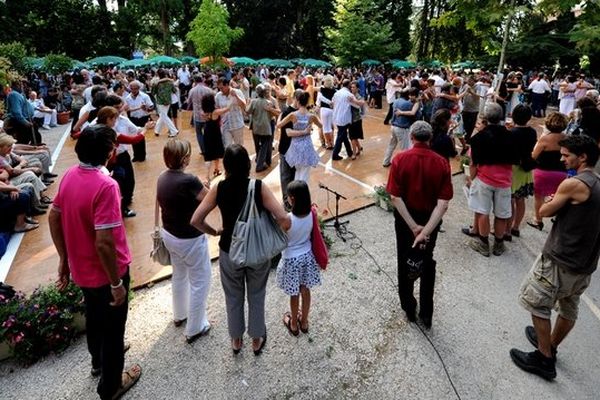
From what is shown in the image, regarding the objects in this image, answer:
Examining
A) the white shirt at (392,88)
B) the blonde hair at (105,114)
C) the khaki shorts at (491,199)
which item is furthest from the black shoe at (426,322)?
the white shirt at (392,88)

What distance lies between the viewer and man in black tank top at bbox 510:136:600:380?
8.77 feet

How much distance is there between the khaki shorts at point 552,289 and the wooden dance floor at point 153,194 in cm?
316

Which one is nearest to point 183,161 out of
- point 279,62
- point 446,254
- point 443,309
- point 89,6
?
point 443,309

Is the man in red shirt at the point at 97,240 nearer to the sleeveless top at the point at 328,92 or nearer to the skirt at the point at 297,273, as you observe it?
the skirt at the point at 297,273

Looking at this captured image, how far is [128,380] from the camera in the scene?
2.88 metres

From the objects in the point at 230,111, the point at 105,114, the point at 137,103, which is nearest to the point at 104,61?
the point at 137,103

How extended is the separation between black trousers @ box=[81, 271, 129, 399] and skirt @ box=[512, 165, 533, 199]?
486 cm

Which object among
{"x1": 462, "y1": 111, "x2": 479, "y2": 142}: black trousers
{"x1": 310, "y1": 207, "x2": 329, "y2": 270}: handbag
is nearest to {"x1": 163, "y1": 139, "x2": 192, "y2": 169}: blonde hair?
{"x1": 310, "y1": 207, "x2": 329, "y2": 270}: handbag

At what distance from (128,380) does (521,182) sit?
5.12 metres

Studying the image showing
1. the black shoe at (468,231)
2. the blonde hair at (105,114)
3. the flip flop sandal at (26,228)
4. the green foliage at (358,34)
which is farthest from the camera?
the green foliage at (358,34)

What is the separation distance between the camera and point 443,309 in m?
3.88

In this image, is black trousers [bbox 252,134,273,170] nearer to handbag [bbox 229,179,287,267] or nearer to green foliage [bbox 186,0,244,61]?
handbag [bbox 229,179,287,267]

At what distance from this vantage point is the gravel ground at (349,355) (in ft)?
9.53

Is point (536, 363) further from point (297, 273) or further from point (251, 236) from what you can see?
point (251, 236)
